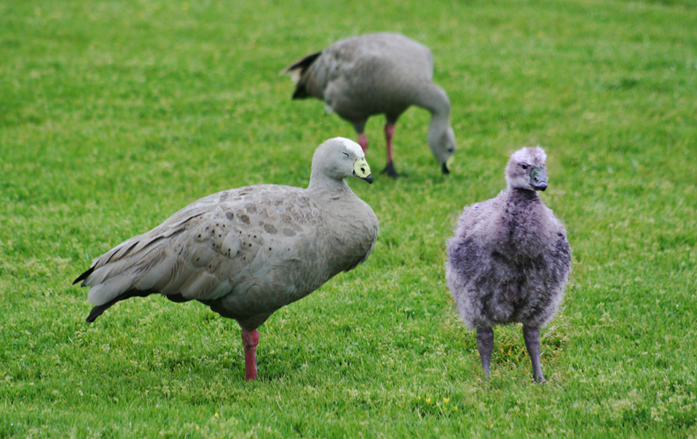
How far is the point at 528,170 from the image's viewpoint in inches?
183

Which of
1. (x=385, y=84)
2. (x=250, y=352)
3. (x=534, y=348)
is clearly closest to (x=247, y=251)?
(x=250, y=352)

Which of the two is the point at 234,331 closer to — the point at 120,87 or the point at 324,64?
the point at 324,64

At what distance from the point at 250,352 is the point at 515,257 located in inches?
86.5

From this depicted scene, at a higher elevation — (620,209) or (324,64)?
(324,64)

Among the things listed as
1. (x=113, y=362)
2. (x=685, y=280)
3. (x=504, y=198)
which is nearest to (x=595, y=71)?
(x=685, y=280)

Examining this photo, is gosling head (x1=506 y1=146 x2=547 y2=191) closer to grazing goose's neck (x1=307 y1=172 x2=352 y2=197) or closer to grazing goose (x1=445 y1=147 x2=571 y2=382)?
grazing goose (x1=445 y1=147 x2=571 y2=382)

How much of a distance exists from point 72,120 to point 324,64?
4560mm

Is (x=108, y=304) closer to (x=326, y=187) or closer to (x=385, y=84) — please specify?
(x=326, y=187)

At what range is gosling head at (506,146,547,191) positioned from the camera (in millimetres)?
4598

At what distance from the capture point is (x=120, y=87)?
41.7ft

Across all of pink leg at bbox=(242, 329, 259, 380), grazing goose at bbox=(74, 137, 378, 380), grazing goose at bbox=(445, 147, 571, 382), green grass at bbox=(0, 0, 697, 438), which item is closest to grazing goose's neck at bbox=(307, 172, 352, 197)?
grazing goose at bbox=(74, 137, 378, 380)

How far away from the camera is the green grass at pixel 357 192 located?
4.87 m

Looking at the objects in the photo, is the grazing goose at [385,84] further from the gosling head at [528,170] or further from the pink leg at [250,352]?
the pink leg at [250,352]

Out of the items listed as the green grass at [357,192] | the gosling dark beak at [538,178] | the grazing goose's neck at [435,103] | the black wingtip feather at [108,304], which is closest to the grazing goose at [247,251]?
the black wingtip feather at [108,304]
